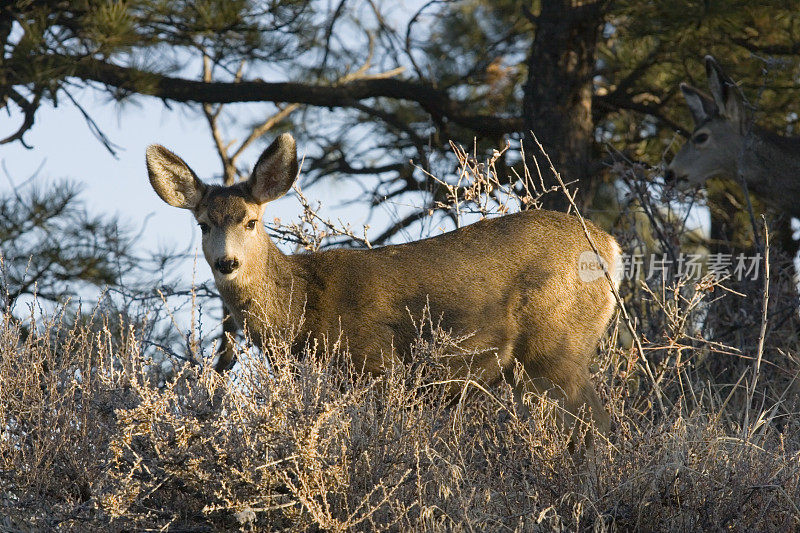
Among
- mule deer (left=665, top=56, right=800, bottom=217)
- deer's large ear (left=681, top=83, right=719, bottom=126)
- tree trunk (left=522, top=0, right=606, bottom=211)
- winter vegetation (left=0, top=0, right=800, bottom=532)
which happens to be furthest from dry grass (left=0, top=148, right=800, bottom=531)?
mule deer (left=665, top=56, right=800, bottom=217)

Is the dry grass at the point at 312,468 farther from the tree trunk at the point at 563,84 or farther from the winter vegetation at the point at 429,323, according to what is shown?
the tree trunk at the point at 563,84

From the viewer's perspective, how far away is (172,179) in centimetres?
564

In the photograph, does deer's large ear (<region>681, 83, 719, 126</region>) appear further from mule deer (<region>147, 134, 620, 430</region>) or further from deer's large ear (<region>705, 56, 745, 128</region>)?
mule deer (<region>147, 134, 620, 430</region>)

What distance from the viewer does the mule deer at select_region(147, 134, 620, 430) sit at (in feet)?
17.0

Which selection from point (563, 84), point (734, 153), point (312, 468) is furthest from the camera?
point (734, 153)

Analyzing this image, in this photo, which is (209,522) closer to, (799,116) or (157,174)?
(157,174)

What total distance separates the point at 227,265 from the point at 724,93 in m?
6.03

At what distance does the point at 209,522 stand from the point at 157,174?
7.95 feet

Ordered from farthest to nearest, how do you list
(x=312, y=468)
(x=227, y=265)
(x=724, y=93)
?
(x=724, y=93) < (x=227, y=265) < (x=312, y=468)

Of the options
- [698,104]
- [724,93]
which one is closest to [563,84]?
[698,104]

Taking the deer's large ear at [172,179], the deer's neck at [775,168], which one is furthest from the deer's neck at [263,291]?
the deer's neck at [775,168]

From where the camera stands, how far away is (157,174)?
5.61 meters

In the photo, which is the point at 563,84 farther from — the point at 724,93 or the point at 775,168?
the point at 775,168

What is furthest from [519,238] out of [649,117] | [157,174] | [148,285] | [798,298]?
[649,117]
